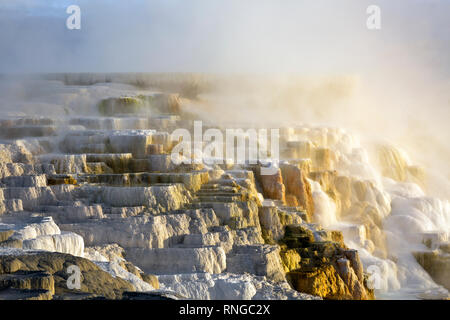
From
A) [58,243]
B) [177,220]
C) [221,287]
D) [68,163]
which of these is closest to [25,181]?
[68,163]

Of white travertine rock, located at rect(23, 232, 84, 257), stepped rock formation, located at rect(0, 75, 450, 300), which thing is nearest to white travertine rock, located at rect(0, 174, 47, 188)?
stepped rock formation, located at rect(0, 75, 450, 300)

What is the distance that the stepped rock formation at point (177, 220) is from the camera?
17203mm

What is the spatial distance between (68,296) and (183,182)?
38.2 feet

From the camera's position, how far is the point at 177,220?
22.0m

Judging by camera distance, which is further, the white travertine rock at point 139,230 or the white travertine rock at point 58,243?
the white travertine rock at point 139,230

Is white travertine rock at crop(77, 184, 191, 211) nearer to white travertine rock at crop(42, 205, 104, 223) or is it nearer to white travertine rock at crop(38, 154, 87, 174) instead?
white travertine rock at crop(42, 205, 104, 223)

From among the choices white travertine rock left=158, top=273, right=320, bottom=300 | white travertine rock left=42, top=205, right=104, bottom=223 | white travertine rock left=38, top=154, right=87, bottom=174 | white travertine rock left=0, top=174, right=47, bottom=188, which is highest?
white travertine rock left=38, top=154, right=87, bottom=174

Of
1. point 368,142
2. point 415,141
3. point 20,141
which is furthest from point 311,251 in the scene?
point 415,141

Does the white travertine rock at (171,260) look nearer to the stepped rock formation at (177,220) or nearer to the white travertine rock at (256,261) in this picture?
the stepped rock formation at (177,220)

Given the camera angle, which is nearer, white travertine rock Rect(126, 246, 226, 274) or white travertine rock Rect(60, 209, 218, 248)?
white travertine rock Rect(126, 246, 226, 274)

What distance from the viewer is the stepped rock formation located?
17203 millimetres

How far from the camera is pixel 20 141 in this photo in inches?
1115

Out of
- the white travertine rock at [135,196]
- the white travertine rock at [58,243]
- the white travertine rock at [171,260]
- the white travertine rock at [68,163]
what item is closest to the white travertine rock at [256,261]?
the white travertine rock at [171,260]

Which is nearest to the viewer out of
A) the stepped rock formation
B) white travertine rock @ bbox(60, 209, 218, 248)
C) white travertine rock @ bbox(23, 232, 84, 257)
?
white travertine rock @ bbox(23, 232, 84, 257)
